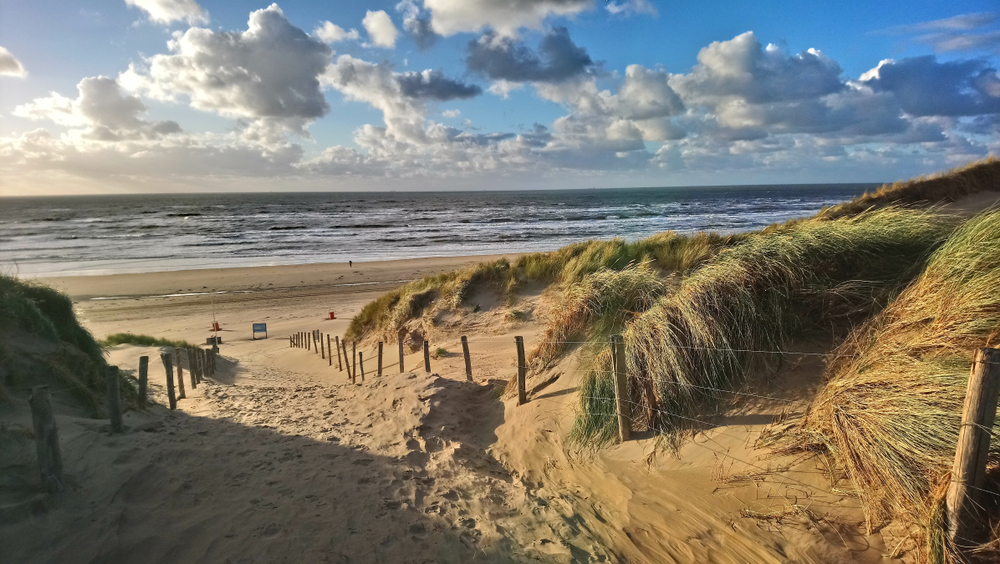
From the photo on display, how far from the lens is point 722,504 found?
4855mm

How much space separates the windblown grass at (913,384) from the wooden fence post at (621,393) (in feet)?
5.91

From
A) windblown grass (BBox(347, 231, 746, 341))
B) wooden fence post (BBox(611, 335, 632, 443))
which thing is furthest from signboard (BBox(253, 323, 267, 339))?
wooden fence post (BBox(611, 335, 632, 443))

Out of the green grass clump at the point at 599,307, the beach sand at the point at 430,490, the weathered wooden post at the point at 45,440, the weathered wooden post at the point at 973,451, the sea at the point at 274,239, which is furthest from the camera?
the sea at the point at 274,239

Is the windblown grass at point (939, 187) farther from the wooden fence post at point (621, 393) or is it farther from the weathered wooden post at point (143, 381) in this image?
the weathered wooden post at point (143, 381)

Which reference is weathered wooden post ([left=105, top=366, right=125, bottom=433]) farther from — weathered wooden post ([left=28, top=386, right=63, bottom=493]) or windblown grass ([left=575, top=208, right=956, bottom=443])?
windblown grass ([left=575, top=208, right=956, bottom=443])

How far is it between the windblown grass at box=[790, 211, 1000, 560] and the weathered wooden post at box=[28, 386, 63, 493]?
725cm

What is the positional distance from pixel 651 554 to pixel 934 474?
90.2 inches

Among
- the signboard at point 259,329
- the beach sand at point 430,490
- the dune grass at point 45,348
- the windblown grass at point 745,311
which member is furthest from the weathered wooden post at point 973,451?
the signboard at point 259,329

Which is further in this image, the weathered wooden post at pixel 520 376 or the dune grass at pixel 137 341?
the dune grass at pixel 137 341

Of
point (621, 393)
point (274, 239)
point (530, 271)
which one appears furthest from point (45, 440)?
point (274, 239)

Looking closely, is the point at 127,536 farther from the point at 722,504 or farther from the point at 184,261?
the point at 184,261

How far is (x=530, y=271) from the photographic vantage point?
16031 mm

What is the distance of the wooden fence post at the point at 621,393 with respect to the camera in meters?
6.09

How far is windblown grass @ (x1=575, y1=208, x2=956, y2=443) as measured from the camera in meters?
6.09
